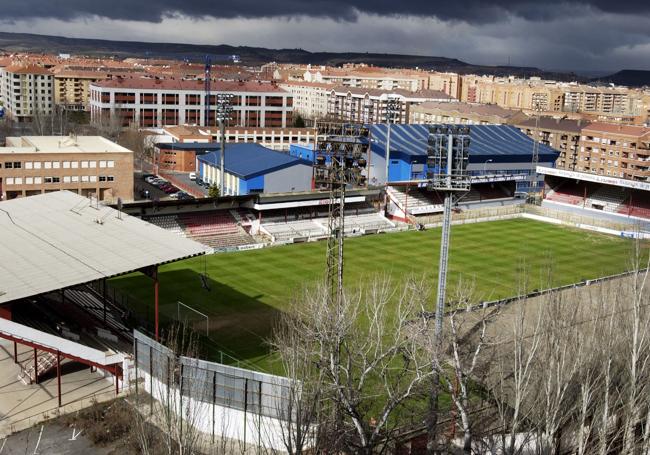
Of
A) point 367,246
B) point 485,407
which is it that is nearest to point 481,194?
point 367,246

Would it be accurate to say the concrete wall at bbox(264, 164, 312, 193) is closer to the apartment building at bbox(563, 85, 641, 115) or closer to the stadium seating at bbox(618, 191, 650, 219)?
the stadium seating at bbox(618, 191, 650, 219)

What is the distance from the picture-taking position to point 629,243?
53.9 m

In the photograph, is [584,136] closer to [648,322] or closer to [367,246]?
[367,246]

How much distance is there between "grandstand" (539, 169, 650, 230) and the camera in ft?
203

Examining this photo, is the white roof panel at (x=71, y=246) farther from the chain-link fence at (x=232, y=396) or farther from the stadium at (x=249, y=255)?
the chain-link fence at (x=232, y=396)

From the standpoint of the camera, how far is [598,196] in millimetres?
66812

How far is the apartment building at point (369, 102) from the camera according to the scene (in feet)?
385

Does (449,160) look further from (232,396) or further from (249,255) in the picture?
(249,255)

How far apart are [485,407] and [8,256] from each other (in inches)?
681

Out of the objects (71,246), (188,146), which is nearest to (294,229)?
(71,246)

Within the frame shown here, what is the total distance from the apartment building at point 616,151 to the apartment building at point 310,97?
5633 cm

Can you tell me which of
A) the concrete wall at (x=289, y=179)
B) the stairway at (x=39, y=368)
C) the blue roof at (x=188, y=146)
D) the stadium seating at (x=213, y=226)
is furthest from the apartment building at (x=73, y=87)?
the stairway at (x=39, y=368)

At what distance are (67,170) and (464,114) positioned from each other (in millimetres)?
67029

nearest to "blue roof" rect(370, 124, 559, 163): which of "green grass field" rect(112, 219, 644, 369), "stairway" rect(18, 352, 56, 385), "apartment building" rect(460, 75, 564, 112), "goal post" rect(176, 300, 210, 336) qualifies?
"green grass field" rect(112, 219, 644, 369)
